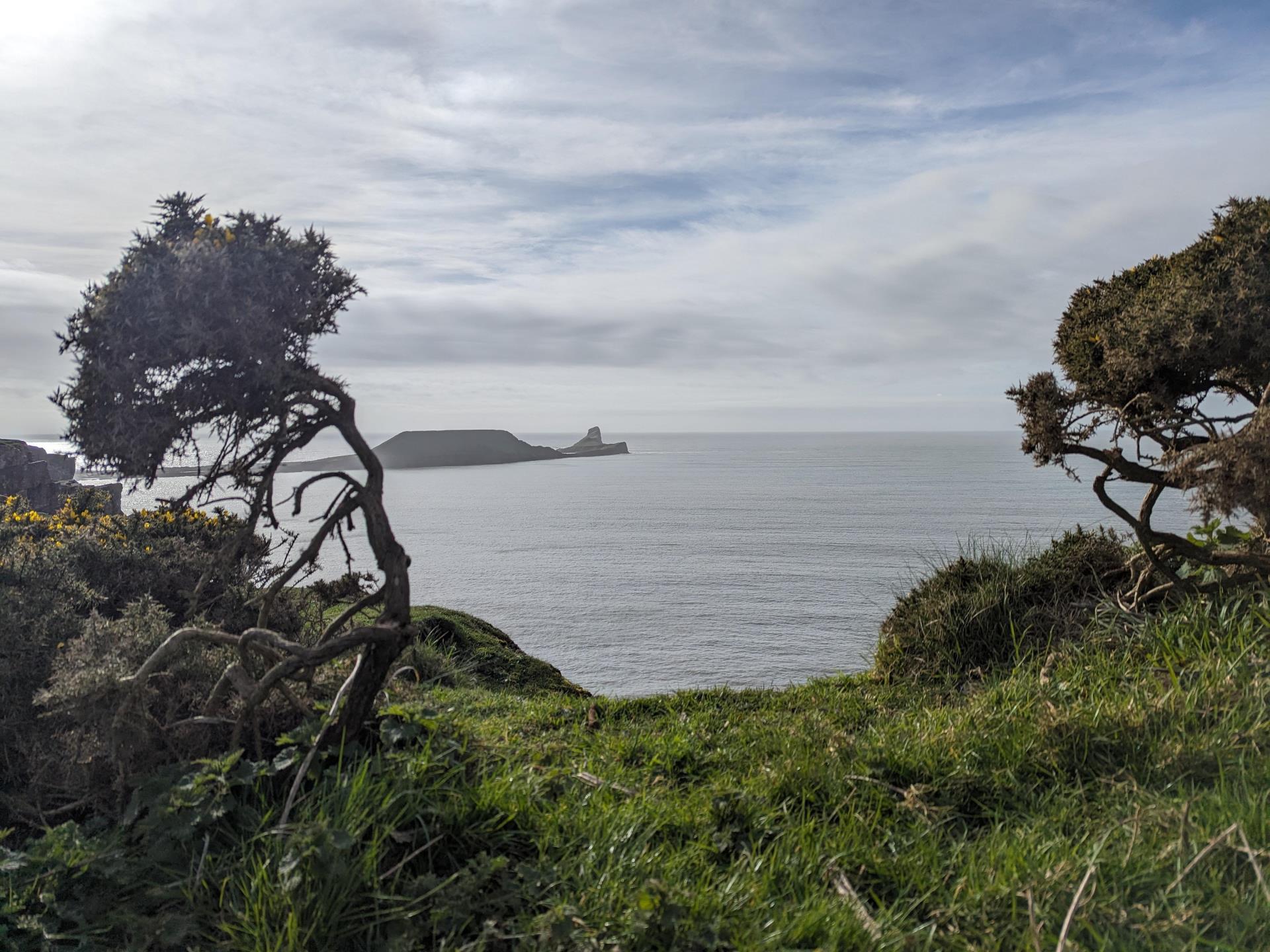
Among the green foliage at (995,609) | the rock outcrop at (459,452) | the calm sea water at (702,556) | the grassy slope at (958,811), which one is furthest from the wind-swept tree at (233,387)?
the rock outcrop at (459,452)

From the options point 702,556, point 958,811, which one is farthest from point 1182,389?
A: point 702,556

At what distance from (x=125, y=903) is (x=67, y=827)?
0.58m

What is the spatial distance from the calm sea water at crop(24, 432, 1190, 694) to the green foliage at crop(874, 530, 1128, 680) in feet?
2.29

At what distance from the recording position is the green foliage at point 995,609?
24.6ft

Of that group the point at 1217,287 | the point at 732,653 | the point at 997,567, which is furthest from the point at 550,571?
the point at 1217,287

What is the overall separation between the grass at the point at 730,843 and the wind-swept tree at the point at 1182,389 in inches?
46.3

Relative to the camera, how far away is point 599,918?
304 cm

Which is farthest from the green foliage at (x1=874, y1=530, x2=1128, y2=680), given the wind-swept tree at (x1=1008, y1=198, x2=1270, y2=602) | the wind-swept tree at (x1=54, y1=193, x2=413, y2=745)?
the wind-swept tree at (x1=54, y1=193, x2=413, y2=745)

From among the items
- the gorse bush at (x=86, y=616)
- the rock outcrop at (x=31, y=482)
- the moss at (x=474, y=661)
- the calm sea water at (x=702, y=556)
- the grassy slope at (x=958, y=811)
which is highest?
the rock outcrop at (x=31, y=482)

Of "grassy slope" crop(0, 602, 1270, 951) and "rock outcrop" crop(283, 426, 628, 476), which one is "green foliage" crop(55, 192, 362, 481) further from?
"rock outcrop" crop(283, 426, 628, 476)

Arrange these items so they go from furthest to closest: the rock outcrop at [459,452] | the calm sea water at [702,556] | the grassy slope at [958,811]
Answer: the rock outcrop at [459,452]
the calm sea water at [702,556]
the grassy slope at [958,811]

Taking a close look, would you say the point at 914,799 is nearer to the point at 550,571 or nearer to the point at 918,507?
the point at 550,571

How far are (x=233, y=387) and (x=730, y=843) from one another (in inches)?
120

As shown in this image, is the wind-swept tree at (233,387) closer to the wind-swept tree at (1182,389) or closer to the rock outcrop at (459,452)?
the wind-swept tree at (1182,389)
